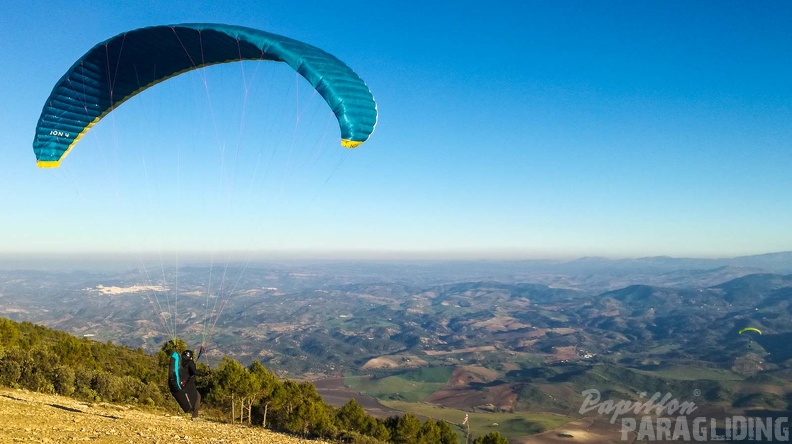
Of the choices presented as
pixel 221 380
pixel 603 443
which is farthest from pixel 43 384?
pixel 603 443

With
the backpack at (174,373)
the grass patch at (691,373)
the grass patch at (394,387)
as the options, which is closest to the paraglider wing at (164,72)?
the backpack at (174,373)

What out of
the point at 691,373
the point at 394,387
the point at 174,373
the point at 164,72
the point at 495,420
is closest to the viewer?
the point at 174,373

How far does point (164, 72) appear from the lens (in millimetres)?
15828

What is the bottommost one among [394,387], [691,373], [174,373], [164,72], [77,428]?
[394,387]

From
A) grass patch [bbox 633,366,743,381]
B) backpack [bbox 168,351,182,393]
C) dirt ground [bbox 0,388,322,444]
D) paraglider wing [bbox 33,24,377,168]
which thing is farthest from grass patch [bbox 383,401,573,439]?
paraglider wing [bbox 33,24,377,168]

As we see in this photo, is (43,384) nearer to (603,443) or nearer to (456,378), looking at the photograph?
(603,443)

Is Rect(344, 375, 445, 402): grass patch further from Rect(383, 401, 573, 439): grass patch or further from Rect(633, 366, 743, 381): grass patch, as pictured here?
Rect(633, 366, 743, 381): grass patch

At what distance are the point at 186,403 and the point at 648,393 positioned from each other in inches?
7026

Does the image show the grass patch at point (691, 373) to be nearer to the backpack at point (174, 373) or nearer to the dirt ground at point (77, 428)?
the dirt ground at point (77, 428)

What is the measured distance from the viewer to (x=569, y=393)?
153 metres

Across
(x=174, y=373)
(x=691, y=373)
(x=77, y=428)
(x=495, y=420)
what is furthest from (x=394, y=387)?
(x=174, y=373)

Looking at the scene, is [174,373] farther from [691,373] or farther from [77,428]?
[691,373]

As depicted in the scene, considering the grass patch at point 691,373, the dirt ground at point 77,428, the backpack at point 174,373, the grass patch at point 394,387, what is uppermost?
the backpack at point 174,373

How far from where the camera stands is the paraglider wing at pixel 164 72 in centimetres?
1231
